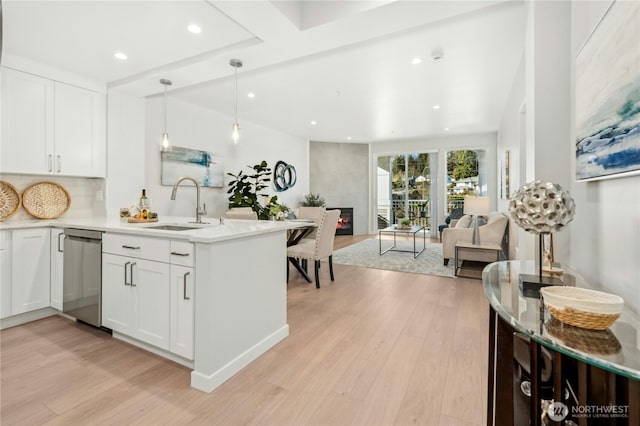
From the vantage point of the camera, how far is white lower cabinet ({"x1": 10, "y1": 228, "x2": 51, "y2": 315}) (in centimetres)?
267

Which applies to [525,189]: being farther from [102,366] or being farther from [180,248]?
[102,366]

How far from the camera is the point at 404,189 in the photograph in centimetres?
862

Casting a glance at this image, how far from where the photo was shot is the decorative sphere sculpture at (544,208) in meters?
1.22

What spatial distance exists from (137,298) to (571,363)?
2.42 m

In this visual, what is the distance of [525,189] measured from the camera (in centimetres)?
133

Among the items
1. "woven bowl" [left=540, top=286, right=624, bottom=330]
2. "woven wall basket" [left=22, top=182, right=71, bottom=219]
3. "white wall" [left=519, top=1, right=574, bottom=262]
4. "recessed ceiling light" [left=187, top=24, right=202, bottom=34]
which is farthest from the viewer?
"woven wall basket" [left=22, top=182, right=71, bottom=219]

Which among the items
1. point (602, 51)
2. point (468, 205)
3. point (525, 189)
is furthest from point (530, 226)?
point (468, 205)

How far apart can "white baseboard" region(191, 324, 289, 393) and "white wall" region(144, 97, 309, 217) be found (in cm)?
299

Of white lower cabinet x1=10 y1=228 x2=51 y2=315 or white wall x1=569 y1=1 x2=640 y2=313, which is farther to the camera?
Result: white lower cabinet x1=10 y1=228 x2=51 y2=315

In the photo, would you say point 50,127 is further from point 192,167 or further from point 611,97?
point 611,97

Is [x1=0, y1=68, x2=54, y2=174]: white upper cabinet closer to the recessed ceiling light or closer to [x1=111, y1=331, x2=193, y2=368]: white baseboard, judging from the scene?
the recessed ceiling light

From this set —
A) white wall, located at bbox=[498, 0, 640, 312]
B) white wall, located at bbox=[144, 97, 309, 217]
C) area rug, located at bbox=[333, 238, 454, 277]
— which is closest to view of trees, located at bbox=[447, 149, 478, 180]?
area rug, located at bbox=[333, 238, 454, 277]

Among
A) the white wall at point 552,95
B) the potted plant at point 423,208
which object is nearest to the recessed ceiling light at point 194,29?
the white wall at point 552,95

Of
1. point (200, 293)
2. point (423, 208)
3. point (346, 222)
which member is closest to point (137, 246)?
point (200, 293)
